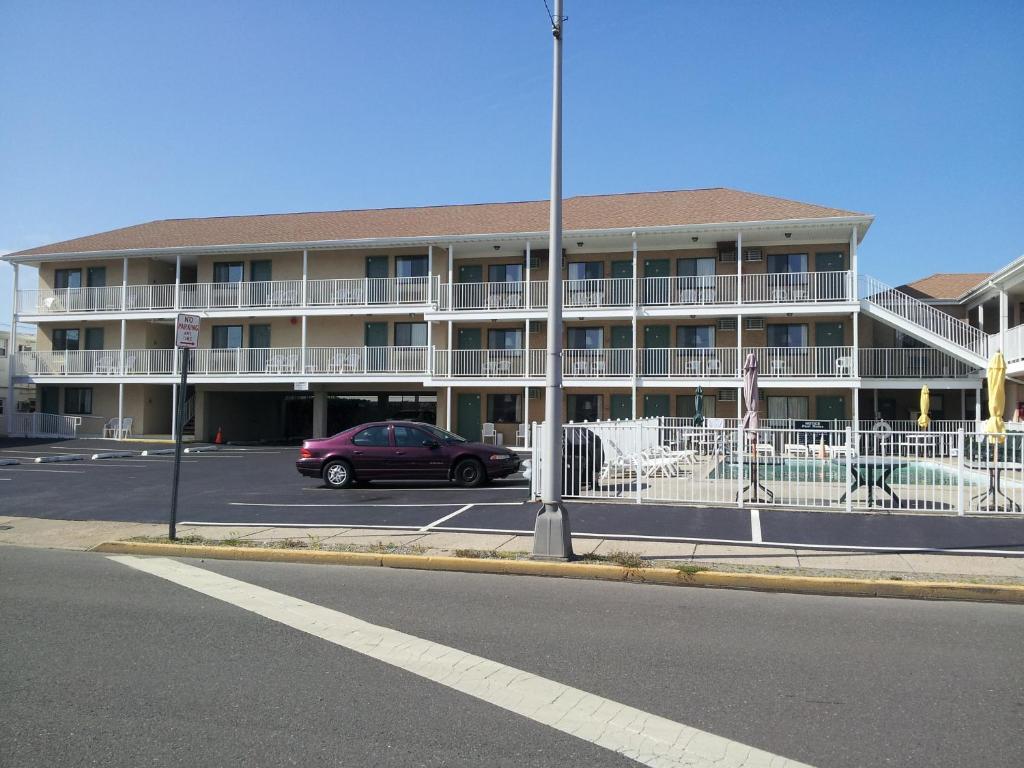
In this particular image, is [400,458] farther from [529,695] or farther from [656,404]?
[656,404]

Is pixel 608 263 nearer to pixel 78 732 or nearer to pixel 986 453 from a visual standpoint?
pixel 986 453

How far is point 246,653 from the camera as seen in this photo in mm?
5441

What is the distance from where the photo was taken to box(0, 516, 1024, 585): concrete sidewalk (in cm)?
805

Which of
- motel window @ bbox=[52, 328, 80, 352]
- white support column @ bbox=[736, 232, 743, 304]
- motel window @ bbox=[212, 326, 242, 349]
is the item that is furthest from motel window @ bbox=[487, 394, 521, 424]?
motel window @ bbox=[52, 328, 80, 352]

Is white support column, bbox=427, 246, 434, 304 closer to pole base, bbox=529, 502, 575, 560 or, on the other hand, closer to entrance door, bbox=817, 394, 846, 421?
entrance door, bbox=817, 394, 846, 421

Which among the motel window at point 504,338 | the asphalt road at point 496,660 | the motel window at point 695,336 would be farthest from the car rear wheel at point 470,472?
the motel window at point 695,336

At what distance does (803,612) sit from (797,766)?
10.9 ft

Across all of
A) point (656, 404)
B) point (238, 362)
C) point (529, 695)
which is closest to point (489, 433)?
point (656, 404)

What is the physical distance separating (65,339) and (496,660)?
35295mm

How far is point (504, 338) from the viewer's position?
99.5 feet

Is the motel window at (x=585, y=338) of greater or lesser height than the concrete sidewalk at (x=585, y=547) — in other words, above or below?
above

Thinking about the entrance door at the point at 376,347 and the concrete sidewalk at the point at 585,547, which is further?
the entrance door at the point at 376,347

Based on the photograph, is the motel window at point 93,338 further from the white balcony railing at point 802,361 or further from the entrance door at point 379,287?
the white balcony railing at point 802,361

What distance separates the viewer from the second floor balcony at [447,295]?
26.3 metres
